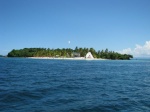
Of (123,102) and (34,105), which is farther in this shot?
(123,102)

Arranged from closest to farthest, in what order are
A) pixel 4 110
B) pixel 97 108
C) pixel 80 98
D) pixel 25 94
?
1. pixel 4 110
2. pixel 97 108
3. pixel 80 98
4. pixel 25 94

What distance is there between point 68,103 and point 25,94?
5635mm

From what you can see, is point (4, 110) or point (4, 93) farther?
point (4, 93)

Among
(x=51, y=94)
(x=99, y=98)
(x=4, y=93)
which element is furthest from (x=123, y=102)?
(x=4, y=93)

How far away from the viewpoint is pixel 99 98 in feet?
72.8

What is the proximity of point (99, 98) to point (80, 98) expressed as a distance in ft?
5.88

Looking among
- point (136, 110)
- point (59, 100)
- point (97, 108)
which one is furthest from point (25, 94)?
point (136, 110)

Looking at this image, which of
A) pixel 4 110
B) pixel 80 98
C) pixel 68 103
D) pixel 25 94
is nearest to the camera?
pixel 4 110

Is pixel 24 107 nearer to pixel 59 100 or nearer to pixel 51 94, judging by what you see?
pixel 59 100

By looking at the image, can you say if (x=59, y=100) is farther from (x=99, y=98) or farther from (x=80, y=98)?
(x=99, y=98)

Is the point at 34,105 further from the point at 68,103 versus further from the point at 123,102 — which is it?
the point at 123,102

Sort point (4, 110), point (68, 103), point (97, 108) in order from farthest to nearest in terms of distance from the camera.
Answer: point (68, 103) < point (97, 108) < point (4, 110)

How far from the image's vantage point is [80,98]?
859 inches

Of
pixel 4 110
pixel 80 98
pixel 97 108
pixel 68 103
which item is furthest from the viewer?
pixel 80 98
